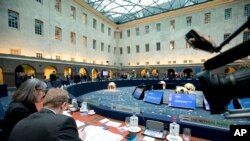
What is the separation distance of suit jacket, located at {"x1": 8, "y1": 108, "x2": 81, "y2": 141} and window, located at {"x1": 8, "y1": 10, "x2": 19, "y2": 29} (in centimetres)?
1706

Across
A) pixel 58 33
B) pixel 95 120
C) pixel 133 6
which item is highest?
pixel 133 6

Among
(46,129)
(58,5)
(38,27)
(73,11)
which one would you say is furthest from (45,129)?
(73,11)

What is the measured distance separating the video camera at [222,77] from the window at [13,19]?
18.1m

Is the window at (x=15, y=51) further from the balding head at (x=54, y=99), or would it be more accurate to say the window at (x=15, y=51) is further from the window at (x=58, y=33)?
the balding head at (x=54, y=99)

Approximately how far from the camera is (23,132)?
1.35 metres

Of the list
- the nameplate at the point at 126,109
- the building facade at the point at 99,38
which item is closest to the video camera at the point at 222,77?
the nameplate at the point at 126,109

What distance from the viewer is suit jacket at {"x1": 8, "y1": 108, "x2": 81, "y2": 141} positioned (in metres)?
1.29

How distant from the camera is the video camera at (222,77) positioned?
0.85 meters

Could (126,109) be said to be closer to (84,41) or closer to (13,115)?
(13,115)

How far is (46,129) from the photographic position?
1305 millimetres

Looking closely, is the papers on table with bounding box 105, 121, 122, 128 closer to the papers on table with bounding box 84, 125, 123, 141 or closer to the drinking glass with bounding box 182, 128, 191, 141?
the papers on table with bounding box 84, 125, 123, 141

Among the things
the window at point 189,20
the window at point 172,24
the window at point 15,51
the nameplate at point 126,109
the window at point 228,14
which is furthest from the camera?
the window at point 172,24

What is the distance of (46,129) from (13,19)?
693 inches

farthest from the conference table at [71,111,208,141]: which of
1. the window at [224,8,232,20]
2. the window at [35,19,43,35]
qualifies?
the window at [224,8,232,20]
